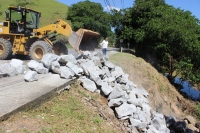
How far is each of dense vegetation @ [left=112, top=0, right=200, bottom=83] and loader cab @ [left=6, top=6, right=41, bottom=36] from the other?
1359 centimetres

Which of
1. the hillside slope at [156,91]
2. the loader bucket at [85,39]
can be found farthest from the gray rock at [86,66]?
the hillside slope at [156,91]

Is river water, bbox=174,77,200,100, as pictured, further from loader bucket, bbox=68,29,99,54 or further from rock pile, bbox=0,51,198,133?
rock pile, bbox=0,51,198,133

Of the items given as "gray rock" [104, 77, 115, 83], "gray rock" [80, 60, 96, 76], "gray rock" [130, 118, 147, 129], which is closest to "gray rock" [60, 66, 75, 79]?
"gray rock" [80, 60, 96, 76]

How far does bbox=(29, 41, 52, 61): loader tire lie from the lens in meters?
12.7

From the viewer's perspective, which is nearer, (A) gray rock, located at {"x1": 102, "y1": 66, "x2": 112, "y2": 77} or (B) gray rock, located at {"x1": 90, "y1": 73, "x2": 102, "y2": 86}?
(B) gray rock, located at {"x1": 90, "y1": 73, "x2": 102, "y2": 86}

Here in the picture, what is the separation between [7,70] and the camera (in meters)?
8.95

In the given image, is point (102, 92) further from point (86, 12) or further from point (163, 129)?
point (86, 12)

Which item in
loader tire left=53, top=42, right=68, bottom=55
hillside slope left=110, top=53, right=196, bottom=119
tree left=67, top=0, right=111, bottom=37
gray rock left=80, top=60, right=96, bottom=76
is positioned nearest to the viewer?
Answer: gray rock left=80, top=60, right=96, bottom=76

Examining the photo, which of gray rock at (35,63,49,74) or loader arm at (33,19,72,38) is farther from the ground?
loader arm at (33,19,72,38)

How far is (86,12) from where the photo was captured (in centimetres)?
4031

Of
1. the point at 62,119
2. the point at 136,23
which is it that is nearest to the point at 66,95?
the point at 62,119

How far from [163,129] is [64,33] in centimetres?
608

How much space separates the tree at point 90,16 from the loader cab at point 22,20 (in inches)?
970

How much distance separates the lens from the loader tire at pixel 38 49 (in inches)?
499
